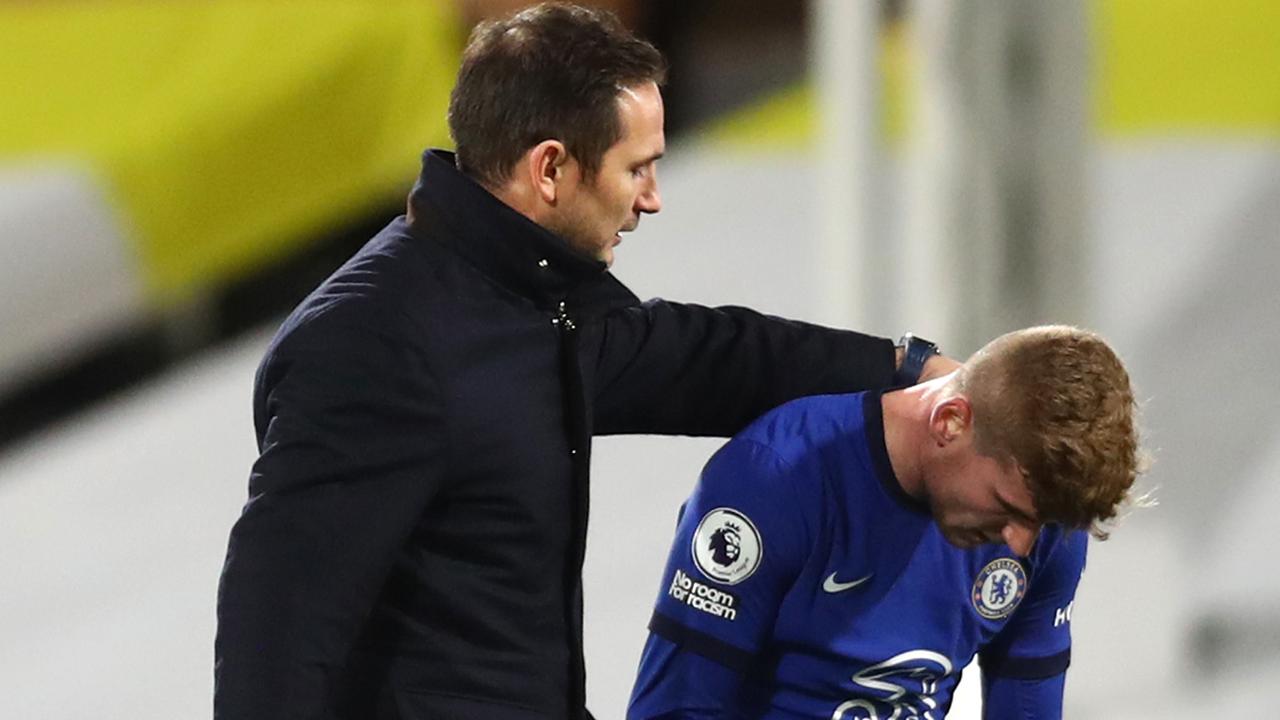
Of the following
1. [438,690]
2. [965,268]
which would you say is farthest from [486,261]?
[965,268]

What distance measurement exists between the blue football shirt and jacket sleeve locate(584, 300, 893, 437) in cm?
2

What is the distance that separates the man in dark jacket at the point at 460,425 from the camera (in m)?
1.16

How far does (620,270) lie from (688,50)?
27.4 inches

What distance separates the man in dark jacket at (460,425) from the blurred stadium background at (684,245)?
2307mm

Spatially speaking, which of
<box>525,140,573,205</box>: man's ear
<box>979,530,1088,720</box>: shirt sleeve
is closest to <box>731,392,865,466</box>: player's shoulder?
<box>979,530,1088,720</box>: shirt sleeve

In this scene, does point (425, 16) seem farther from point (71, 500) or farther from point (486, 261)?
point (486, 261)

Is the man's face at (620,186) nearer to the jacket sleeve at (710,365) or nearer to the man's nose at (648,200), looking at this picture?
the man's nose at (648,200)

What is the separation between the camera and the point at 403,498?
46.8 inches

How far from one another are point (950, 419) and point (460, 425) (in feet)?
1.28

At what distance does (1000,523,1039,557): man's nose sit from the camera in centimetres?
142

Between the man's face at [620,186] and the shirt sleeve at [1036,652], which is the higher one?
the man's face at [620,186]

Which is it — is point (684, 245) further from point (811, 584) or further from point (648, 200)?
point (648, 200)

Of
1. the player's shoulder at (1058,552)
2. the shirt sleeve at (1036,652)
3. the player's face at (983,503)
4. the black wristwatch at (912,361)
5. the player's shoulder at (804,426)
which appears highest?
the black wristwatch at (912,361)

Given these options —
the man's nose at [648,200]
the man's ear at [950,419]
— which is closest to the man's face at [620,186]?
the man's nose at [648,200]
